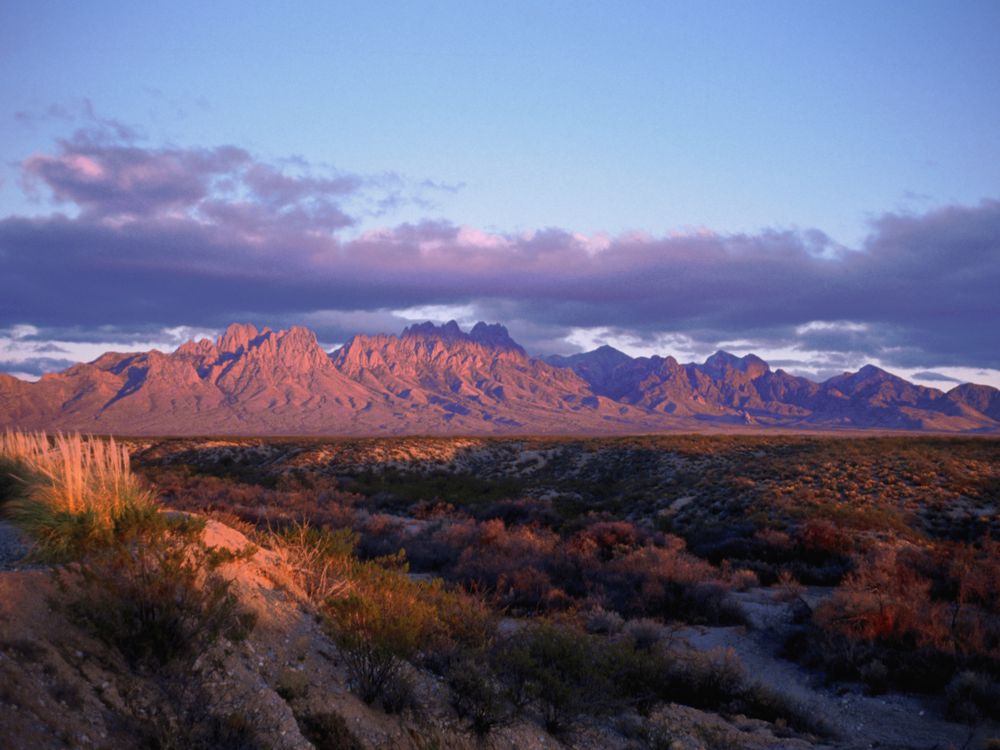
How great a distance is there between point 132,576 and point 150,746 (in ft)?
5.56

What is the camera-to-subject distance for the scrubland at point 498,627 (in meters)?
5.34

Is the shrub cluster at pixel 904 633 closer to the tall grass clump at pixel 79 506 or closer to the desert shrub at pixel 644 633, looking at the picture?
the desert shrub at pixel 644 633

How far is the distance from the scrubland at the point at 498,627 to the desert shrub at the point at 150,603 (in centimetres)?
2

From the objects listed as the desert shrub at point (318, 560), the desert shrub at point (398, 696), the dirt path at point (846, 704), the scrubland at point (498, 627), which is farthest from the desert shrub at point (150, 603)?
the dirt path at point (846, 704)

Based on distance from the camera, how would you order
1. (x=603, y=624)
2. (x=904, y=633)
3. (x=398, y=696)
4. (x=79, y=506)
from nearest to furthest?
(x=398, y=696) < (x=79, y=506) < (x=904, y=633) < (x=603, y=624)

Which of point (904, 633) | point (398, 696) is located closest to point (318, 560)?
point (398, 696)

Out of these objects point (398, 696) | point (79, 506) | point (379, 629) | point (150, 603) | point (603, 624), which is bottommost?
point (603, 624)

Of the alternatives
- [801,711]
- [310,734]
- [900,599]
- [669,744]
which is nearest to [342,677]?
[310,734]

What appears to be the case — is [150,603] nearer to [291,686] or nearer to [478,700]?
[291,686]

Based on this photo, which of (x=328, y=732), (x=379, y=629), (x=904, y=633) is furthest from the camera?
(x=904, y=633)

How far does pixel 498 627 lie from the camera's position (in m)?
8.44

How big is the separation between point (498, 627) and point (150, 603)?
4.48m

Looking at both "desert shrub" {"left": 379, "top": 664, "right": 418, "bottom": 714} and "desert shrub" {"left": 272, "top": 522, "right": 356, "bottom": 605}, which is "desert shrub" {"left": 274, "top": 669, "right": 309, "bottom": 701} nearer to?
"desert shrub" {"left": 379, "top": 664, "right": 418, "bottom": 714}

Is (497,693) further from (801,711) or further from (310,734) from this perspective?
(801,711)
